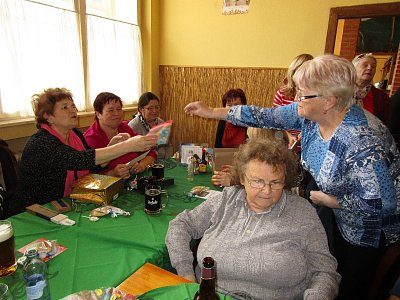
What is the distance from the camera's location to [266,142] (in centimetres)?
149

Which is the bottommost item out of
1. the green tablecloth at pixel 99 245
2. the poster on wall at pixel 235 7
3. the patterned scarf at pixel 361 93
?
the green tablecloth at pixel 99 245

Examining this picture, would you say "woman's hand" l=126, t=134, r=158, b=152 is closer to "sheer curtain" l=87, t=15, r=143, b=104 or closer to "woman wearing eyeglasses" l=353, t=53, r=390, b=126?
"woman wearing eyeglasses" l=353, t=53, r=390, b=126

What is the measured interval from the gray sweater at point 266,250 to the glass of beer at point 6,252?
2.11ft

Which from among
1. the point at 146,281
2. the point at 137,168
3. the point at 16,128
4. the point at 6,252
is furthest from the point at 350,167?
the point at 16,128

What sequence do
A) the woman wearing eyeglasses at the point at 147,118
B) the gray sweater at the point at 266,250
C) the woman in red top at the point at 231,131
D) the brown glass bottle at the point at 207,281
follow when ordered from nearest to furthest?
the brown glass bottle at the point at 207,281 → the gray sweater at the point at 266,250 → the woman wearing eyeglasses at the point at 147,118 → the woman in red top at the point at 231,131

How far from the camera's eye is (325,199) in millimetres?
1497

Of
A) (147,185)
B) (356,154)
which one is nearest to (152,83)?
(147,185)

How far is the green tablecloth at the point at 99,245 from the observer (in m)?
1.09

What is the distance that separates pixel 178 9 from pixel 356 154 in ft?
14.1

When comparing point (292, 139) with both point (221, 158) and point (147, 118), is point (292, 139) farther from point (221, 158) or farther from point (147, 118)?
point (147, 118)

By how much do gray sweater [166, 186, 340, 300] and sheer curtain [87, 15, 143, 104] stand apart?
10.9 ft

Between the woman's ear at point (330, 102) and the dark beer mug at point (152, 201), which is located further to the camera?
the dark beer mug at point (152, 201)

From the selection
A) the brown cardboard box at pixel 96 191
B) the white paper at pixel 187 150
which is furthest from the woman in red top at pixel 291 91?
the brown cardboard box at pixel 96 191

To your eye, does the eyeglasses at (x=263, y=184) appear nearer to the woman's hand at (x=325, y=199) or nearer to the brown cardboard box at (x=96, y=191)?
the woman's hand at (x=325, y=199)
